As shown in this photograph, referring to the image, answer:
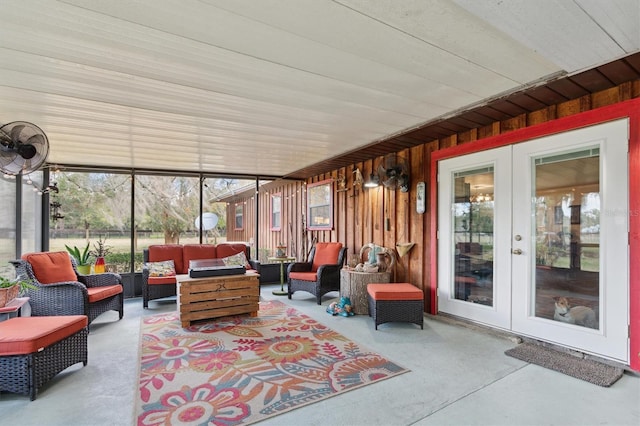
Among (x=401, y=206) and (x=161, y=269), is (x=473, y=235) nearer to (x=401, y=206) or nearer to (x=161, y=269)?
(x=401, y=206)

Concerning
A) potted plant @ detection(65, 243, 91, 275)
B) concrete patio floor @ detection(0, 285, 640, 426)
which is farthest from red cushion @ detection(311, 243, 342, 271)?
potted plant @ detection(65, 243, 91, 275)

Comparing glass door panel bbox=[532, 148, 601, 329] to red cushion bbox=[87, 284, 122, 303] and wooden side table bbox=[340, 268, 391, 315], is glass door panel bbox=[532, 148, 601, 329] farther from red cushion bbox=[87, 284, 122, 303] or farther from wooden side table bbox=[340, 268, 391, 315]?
red cushion bbox=[87, 284, 122, 303]

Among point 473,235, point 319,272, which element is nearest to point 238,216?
point 319,272

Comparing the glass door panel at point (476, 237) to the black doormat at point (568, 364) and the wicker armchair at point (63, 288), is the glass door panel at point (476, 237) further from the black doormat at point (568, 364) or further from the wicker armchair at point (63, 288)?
the wicker armchair at point (63, 288)

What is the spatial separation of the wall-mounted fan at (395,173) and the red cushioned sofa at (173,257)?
286 cm

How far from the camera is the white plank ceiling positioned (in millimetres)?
1663

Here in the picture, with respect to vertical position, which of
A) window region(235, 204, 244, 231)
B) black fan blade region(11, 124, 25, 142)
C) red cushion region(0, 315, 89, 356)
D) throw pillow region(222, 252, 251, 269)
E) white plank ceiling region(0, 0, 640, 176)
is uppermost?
white plank ceiling region(0, 0, 640, 176)

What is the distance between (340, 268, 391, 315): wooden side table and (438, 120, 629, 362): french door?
794 mm

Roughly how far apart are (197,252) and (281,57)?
4204 millimetres

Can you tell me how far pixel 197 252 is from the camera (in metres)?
5.45

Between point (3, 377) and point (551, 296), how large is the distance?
4627 millimetres

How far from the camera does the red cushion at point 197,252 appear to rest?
17.6 ft

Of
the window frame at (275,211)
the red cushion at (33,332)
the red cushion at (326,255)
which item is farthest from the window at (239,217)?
the red cushion at (33,332)

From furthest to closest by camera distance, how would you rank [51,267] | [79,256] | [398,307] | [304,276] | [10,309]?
[304,276] → [79,256] → [51,267] → [398,307] → [10,309]
